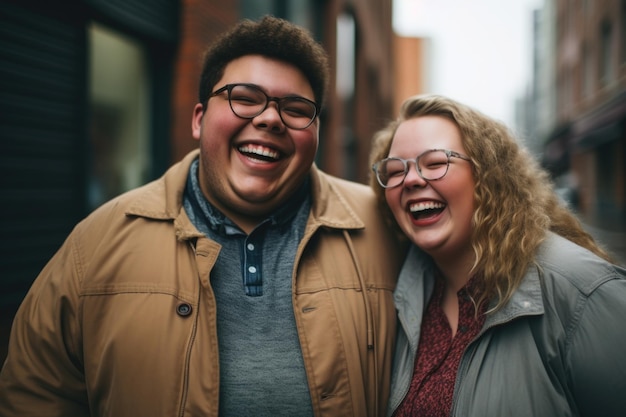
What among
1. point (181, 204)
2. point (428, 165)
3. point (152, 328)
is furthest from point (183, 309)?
point (428, 165)

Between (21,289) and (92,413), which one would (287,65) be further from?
(21,289)

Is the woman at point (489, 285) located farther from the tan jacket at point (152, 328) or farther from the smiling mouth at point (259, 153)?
the smiling mouth at point (259, 153)

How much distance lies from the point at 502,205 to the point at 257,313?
1076 millimetres

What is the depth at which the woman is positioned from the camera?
1803mm

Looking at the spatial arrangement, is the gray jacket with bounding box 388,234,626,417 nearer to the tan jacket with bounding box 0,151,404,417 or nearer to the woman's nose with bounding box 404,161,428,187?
the tan jacket with bounding box 0,151,404,417

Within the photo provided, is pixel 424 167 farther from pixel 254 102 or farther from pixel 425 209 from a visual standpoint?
pixel 254 102

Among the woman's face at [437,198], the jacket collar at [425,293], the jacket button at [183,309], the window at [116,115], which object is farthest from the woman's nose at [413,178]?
the window at [116,115]

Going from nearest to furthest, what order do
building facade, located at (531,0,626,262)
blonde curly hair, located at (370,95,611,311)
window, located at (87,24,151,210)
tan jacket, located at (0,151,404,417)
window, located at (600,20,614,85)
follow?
tan jacket, located at (0,151,404,417), blonde curly hair, located at (370,95,611,311), window, located at (87,24,151,210), building facade, located at (531,0,626,262), window, located at (600,20,614,85)

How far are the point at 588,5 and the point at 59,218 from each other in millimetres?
→ 25435

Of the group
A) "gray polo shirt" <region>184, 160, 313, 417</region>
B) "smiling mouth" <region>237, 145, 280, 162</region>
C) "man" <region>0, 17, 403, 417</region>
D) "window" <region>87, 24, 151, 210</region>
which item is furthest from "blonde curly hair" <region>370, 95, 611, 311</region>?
"window" <region>87, 24, 151, 210</region>

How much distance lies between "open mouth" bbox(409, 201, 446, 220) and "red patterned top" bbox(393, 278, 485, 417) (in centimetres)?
32

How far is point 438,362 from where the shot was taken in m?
2.10

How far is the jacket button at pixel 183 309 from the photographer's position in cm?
198

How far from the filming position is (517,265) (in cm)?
200
